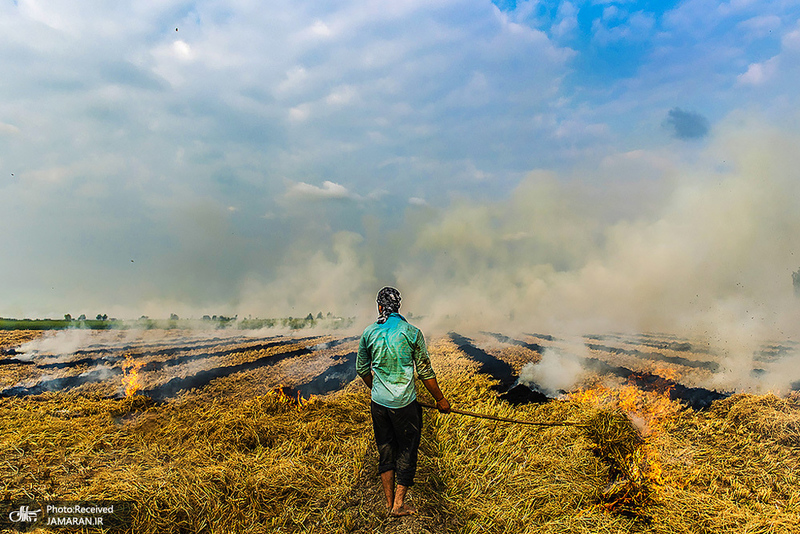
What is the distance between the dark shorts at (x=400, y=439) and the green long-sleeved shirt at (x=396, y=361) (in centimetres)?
15

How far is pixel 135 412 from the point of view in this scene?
7734mm

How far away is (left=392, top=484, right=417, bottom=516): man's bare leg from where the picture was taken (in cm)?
380

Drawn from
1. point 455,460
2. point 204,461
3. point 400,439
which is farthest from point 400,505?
point 204,461

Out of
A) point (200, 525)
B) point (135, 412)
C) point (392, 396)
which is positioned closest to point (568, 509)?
point (392, 396)

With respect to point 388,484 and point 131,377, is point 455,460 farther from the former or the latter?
point 131,377

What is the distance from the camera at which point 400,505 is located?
12.6ft

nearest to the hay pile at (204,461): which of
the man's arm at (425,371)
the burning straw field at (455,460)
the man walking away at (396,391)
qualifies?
the burning straw field at (455,460)

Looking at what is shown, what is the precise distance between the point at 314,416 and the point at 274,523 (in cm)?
261

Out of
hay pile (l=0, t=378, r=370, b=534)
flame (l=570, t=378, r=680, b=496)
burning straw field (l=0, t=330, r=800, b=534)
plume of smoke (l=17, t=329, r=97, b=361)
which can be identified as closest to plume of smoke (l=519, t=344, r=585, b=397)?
burning straw field (l=0, t=330, r=800, b=534)

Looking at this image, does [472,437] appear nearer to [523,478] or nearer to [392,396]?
[523,478]

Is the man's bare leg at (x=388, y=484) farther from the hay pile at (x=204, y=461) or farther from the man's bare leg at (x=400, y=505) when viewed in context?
the hay pile at (x=204, y=461)

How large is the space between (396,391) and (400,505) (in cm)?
121

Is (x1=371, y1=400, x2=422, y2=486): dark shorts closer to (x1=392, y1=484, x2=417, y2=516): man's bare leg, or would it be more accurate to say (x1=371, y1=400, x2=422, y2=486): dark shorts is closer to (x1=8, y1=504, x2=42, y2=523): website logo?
(x1=392, y1=484, x2=417, y2=516): man's bare leg

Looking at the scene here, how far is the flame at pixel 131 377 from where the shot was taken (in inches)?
376
